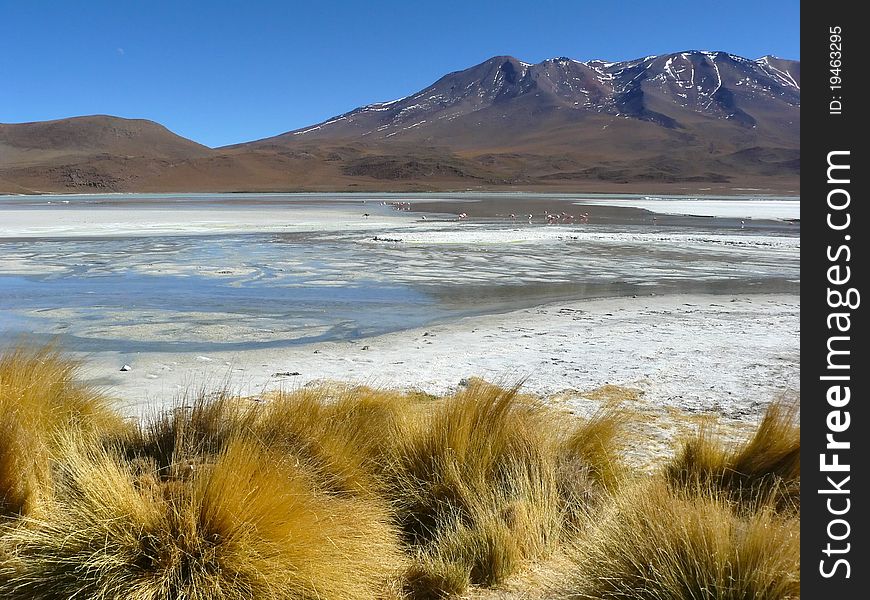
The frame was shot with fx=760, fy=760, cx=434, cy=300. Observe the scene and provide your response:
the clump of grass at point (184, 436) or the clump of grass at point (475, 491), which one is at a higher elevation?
the clump of grass at point (184, 436)

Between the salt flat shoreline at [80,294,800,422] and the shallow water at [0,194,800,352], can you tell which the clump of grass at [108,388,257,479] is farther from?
the shallow water at [0,194,800,352]

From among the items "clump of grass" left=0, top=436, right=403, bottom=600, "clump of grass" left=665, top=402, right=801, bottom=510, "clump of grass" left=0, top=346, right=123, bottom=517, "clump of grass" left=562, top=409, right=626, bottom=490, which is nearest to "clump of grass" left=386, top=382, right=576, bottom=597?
"clump of grass" left=562, top=409, right=626, bottom=490

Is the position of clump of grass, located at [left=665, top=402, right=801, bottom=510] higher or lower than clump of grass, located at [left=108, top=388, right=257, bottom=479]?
lower

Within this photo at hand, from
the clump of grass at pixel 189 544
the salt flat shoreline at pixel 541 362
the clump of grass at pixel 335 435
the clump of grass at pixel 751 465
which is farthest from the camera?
the salt flat shoreline at pixel 541 362

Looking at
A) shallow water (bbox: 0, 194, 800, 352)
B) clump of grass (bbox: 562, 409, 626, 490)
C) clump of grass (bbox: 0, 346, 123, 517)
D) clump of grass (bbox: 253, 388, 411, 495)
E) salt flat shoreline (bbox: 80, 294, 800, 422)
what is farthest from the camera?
shallow water (bbox: 0, 194, 800, 352)

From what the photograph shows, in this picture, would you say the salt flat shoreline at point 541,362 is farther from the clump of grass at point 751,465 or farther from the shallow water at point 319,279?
the clump of grass at point 751,465

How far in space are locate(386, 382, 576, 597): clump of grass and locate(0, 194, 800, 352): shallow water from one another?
477 cm

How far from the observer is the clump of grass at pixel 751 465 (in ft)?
12.3

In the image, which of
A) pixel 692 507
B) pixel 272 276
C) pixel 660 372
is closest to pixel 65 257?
pixel 272 276

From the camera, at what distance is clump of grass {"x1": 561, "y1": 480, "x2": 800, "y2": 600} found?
2693 mm

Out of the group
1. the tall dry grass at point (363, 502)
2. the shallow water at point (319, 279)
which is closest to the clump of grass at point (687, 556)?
the tall dry grass at point (363, 502)

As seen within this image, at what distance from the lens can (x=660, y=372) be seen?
23.8ft

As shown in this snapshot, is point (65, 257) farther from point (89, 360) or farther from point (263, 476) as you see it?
point (263, 476)

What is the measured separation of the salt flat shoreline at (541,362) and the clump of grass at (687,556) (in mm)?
2780
